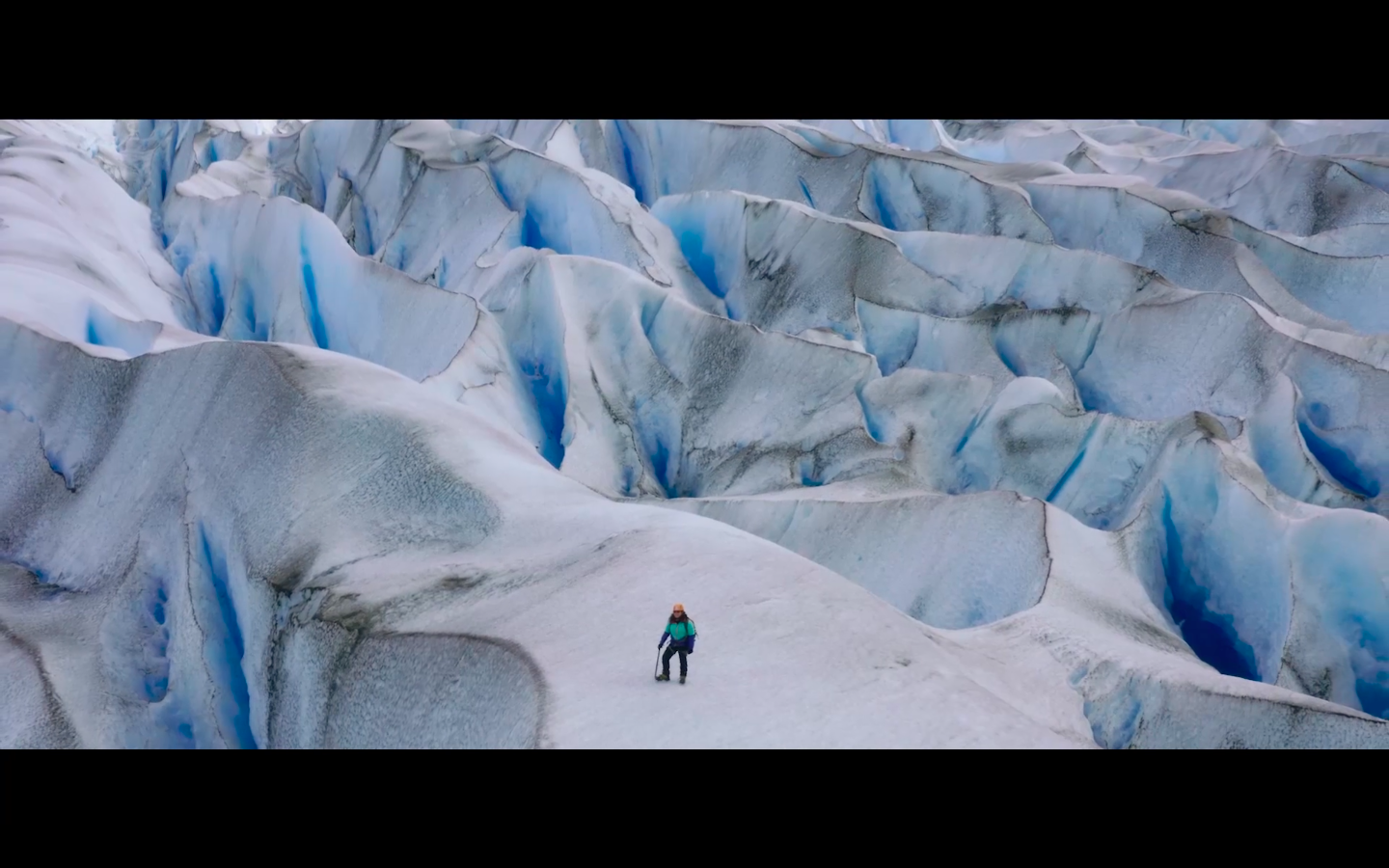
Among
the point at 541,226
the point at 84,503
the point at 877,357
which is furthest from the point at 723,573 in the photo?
the point at 541,226

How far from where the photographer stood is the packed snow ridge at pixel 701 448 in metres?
6.15

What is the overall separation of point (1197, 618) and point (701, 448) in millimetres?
6306

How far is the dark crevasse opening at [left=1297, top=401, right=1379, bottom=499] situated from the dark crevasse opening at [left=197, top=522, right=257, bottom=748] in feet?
40.2

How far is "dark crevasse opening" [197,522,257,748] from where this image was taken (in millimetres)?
7926

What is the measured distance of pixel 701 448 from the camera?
12922 millimetres

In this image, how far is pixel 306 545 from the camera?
24.9 ft

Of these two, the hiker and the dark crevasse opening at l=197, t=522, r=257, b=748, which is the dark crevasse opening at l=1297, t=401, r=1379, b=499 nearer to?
the hiker

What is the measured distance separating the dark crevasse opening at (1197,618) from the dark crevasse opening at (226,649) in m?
9.19

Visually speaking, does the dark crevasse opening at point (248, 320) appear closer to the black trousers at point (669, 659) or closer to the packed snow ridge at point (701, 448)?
the packed snow ridge at point (701, 448)

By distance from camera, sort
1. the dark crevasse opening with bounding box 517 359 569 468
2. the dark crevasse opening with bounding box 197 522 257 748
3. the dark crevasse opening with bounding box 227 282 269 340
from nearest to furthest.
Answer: the dark crevasse opening with bounding box 197 522 257 748, the dark crevasse opening with bounding box 517 359 569 468, the dark crevasse opening with bounding box 227 282 269 340

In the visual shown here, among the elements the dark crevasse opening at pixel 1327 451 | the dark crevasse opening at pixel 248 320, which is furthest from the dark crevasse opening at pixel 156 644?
the dark crevasse opening at pixel 1327 451

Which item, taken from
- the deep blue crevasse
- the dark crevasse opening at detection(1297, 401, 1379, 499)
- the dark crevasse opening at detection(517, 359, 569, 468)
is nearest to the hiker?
the dark crevasse opening at detection(517, 359, 569, 468)
